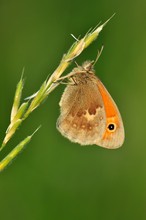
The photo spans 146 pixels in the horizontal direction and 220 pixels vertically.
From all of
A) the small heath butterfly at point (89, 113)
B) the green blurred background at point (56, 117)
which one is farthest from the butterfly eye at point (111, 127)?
the green blurred background at point (56, 117)

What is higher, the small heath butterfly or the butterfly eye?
the small heath butterfly

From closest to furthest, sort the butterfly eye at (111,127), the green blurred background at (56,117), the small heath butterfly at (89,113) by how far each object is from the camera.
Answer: the small heath butterfly at (89,113)
the butterfly eye at (111,127)
the green blurred background at (56,117)

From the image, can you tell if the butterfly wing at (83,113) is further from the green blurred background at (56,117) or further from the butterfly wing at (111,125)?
the green blurred background at (56,117)

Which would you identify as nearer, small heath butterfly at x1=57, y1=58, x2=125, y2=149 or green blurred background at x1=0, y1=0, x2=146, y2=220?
small heath butterfly at x1=57, y1=58, x2=125, y2=149

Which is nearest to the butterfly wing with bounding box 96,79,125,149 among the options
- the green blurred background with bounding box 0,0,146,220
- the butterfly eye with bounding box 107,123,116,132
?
the butterfly eye with bounding box 107,123,116,132

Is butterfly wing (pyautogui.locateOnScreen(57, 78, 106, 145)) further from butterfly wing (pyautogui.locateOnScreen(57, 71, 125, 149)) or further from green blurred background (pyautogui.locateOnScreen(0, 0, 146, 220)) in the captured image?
green blurred background (pyautogui.locateOnScreen(0, 0, 146, 220))

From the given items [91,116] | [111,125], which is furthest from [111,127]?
[91,116]
